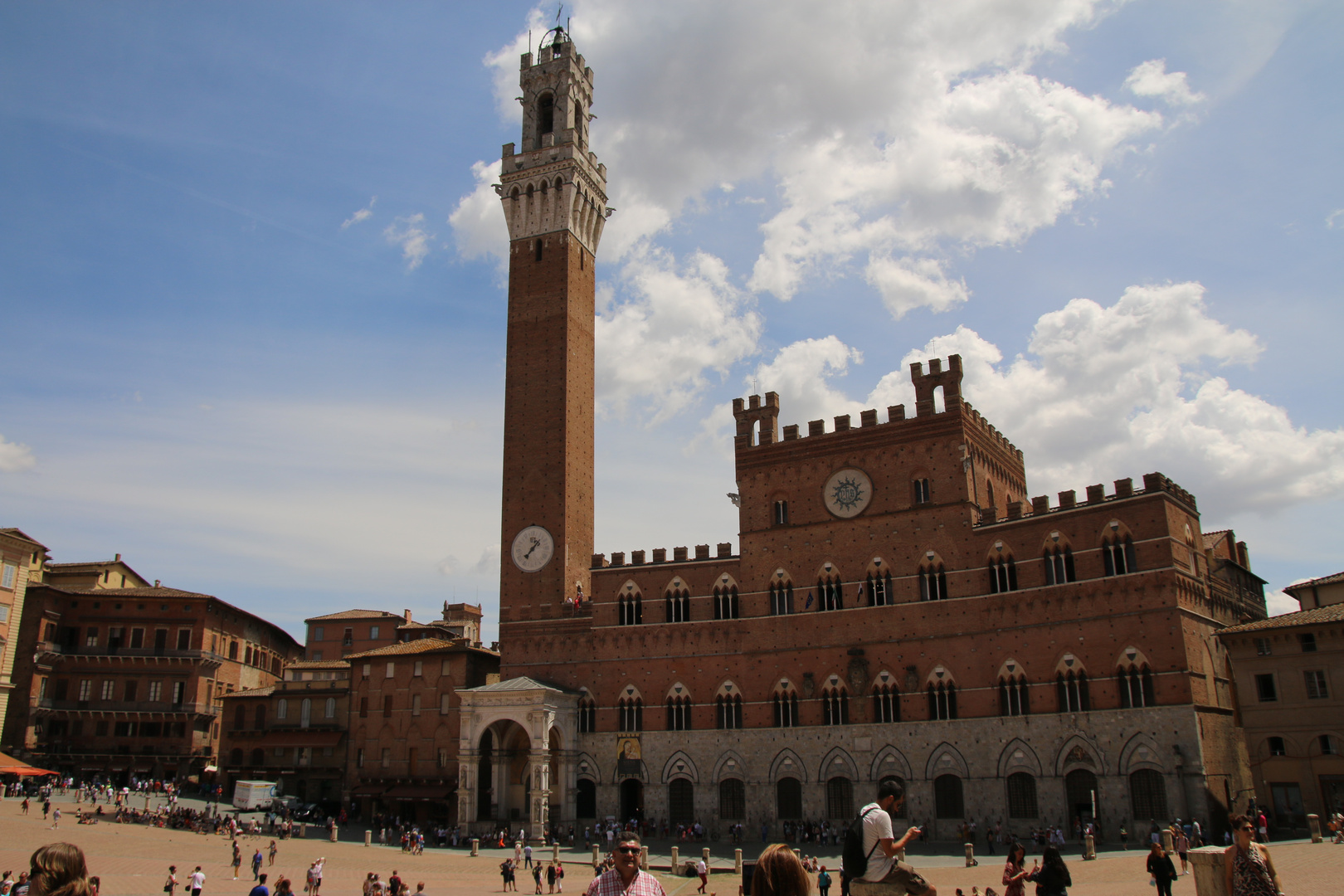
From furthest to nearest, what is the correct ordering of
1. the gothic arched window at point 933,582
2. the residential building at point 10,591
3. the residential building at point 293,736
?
the residential building at point 293,736
the residential building at point 10,591
the gothic arched window at point 933,582

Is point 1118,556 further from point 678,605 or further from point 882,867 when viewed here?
point 882,867

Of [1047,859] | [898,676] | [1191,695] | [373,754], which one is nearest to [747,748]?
[898,676]

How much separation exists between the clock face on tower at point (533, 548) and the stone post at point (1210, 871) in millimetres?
40201

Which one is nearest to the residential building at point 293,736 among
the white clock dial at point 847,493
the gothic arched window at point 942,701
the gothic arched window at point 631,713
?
the gothic arched window at point 631,713

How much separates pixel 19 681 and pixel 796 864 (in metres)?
63.9

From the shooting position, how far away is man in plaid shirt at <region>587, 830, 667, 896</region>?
5.49 m

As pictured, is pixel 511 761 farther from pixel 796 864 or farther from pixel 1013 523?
pixel 796 864

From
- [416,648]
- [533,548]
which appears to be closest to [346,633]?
[416,648]

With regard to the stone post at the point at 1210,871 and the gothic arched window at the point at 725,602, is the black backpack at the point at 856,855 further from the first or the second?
the gothic arched window at the point at 725,602

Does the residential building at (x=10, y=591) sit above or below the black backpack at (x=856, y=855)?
above

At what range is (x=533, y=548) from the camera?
50969mm

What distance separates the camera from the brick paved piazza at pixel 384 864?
2577 cm

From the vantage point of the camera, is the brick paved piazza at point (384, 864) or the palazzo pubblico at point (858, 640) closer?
the brick paved piazza at point (384, 864)

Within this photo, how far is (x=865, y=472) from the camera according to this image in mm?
44062
